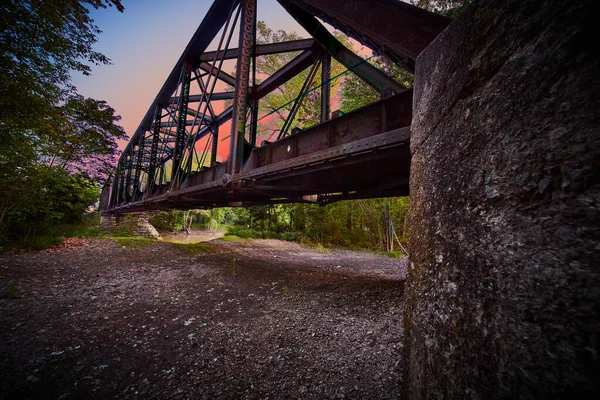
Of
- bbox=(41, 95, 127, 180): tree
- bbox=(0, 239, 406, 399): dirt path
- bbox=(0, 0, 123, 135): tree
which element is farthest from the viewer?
bbox=(41, 95, 127, 180): tree

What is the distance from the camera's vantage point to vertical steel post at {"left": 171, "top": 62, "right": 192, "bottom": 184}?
27.9ft

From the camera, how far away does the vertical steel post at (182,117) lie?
27.9 feet

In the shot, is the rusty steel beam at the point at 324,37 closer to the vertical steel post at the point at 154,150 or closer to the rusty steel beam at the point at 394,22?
the rusty steel beam at the point at 394,22

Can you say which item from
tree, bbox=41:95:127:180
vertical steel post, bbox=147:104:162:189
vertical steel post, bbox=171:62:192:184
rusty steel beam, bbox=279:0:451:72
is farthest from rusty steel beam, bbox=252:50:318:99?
vertical steel post, bbox=147:104:162:189

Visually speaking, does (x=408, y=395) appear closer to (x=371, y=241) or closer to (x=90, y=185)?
(x=90, y=185)

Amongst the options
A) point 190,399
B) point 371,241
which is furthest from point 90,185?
point 371,241

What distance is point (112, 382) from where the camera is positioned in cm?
203

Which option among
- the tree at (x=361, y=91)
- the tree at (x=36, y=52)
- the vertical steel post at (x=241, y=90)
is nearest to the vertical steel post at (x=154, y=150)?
the tree at (x=36, y=52)

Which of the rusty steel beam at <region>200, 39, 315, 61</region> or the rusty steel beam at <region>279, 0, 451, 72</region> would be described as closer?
the rusty steel beam at <region>279, 0, 451, 72</region>

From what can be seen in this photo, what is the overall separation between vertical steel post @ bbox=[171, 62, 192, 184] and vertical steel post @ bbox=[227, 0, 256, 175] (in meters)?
4.05

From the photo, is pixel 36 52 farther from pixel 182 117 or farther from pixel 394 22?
pixel 394 22

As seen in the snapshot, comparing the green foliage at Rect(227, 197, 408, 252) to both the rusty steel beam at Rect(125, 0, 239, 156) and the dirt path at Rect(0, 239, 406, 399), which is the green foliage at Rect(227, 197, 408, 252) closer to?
the dirt path at Rect(0, 239, 406, 399)

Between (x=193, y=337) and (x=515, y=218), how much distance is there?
3.38 m

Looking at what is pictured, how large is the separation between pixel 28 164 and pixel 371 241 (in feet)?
52.3
